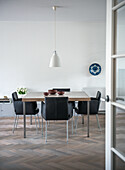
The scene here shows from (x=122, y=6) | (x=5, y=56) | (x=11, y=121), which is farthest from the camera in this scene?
(x=5, y=56)

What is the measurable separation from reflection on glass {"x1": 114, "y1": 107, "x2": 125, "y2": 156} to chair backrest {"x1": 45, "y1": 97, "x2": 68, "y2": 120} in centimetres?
188

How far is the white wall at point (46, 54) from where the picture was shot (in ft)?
23.0

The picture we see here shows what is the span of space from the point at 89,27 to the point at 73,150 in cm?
432

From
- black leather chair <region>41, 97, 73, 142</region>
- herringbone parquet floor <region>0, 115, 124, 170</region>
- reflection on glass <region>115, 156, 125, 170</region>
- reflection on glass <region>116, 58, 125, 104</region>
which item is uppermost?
reflection on glass <region>116, 58, 125, 104</region>

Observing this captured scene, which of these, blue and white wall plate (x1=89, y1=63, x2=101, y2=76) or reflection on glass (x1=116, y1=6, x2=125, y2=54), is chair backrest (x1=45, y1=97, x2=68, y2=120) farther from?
blue and white wall plate (x1=89, y1=63, x2=101, y2=76)

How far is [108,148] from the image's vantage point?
2.56 meters

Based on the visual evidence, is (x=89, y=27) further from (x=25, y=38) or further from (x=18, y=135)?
(x=18, y=135)

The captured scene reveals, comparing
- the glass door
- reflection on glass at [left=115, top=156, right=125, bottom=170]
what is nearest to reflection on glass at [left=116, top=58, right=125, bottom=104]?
the glass door

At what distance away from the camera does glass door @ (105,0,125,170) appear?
226 centimetres

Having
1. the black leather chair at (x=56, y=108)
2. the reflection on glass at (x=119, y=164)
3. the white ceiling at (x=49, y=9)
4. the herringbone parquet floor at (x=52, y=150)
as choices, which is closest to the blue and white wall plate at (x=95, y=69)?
the white ceiling at (x=49, y=9)

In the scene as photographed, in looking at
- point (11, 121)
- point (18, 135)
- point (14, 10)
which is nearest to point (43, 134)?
point (18, 135)

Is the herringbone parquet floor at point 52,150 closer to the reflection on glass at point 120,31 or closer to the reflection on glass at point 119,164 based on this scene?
the reflection on glass at point 119,164

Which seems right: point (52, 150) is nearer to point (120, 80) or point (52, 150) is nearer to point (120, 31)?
point (120, 80)

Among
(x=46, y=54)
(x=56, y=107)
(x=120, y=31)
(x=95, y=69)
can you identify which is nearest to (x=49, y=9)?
(x=46, y=54)
